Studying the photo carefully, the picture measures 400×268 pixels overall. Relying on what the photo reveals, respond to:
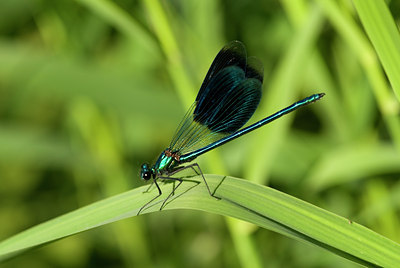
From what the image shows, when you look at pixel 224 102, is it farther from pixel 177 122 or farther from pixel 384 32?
pixel 384 32

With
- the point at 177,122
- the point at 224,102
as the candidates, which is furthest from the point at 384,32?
the point at 177,122

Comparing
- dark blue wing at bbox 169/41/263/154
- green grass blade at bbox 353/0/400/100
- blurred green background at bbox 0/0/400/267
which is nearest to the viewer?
green grass blade at bbox 353/0/400/100

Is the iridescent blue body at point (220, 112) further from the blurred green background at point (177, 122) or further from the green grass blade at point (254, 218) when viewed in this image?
the green grass blade at point (254, 218)

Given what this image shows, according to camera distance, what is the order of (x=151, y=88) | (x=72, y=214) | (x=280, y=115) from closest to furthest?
(x=72, y=214) → (x=280, y=115) → (x=151, y=88)

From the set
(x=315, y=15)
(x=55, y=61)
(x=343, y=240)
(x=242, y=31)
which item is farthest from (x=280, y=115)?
(x=242, y=31)

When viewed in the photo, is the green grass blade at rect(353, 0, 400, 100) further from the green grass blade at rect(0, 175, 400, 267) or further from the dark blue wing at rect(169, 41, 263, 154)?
the dark blue wing at rect(169, 41, 263, 154)

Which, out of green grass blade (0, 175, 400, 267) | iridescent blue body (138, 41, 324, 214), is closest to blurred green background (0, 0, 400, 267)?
iridescent blue body (138, 41, 324, 214)

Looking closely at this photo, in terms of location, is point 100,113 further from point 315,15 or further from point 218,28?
point 315,15
